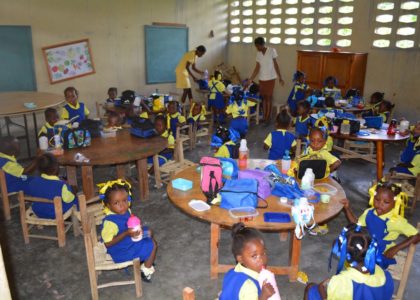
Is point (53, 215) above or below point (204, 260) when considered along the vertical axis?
above

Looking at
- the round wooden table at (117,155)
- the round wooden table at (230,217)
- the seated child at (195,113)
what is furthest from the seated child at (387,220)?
the seated child at (195,113)

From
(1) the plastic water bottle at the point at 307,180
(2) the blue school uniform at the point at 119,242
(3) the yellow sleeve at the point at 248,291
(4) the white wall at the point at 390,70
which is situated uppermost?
(4) the white wall at the point at 390,70

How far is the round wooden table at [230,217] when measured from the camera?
116 inches

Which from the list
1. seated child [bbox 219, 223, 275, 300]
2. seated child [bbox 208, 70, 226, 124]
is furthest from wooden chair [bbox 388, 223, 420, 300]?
seated child [bbox 208, 70, 226, 124]

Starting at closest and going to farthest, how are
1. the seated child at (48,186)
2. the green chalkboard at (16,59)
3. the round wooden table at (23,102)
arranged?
the seated child at (48,186)
the round wooden table at (23,102)
the green chalkboard at (16,59)

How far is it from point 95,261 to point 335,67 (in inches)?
284

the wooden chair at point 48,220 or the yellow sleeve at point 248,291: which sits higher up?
the yellow sleeve at point 248,291

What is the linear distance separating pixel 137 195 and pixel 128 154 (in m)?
0.89

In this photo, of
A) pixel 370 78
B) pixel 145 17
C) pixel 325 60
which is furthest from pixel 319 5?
pixel 145 17

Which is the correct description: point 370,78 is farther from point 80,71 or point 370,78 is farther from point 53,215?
point 53,215

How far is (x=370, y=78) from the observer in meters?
8.77

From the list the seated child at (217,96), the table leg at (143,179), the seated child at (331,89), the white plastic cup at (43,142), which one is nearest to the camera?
the white plastic cup at (43,142)

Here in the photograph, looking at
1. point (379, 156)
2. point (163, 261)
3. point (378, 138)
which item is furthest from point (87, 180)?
point (379, 156)

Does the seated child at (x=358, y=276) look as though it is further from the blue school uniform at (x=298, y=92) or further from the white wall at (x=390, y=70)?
the white wall at (x=390, y=70)
